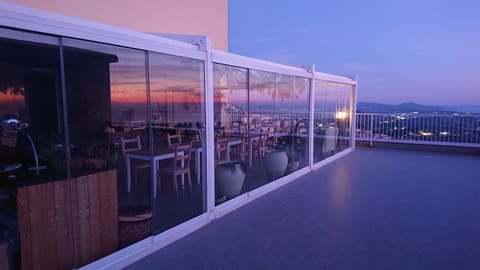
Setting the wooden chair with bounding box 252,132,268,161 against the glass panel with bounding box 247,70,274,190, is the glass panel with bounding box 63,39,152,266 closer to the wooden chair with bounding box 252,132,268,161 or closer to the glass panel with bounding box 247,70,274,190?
the glass panel with bounding box 247,70,274,190

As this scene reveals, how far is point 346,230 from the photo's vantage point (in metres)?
3.47

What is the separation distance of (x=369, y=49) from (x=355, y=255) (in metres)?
10.7

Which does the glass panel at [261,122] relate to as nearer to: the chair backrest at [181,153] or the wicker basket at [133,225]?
the chair backrest at [181,153]

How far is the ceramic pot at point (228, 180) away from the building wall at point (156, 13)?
351 cm

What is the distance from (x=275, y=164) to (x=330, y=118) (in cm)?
302

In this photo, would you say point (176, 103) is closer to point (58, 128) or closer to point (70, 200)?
point (58, 128)

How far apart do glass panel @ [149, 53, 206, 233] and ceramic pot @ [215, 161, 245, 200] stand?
0.32 metres

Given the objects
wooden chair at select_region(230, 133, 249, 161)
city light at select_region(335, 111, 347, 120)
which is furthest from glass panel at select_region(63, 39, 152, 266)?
city light at select_region(335, 111, 347, 120)

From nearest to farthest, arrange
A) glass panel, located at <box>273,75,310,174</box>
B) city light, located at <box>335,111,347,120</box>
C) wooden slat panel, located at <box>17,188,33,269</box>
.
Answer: wooden slat panel, located at <box>17,188,33,269</box> < glass panel, located at <box>273,75,310,174</box> < city light, located at <box>335,111,347,120</box>

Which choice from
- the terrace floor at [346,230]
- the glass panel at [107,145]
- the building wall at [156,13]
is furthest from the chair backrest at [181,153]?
the building wall at [156,13]

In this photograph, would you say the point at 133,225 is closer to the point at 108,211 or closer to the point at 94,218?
the point at 108,211

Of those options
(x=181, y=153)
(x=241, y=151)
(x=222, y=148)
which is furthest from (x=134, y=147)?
(x=241, y=151)

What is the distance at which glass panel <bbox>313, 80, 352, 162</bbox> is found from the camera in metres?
7.03

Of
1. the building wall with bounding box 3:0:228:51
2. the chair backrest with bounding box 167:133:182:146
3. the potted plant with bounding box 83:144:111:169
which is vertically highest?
the building wall with bounding box 3:0:228:51
